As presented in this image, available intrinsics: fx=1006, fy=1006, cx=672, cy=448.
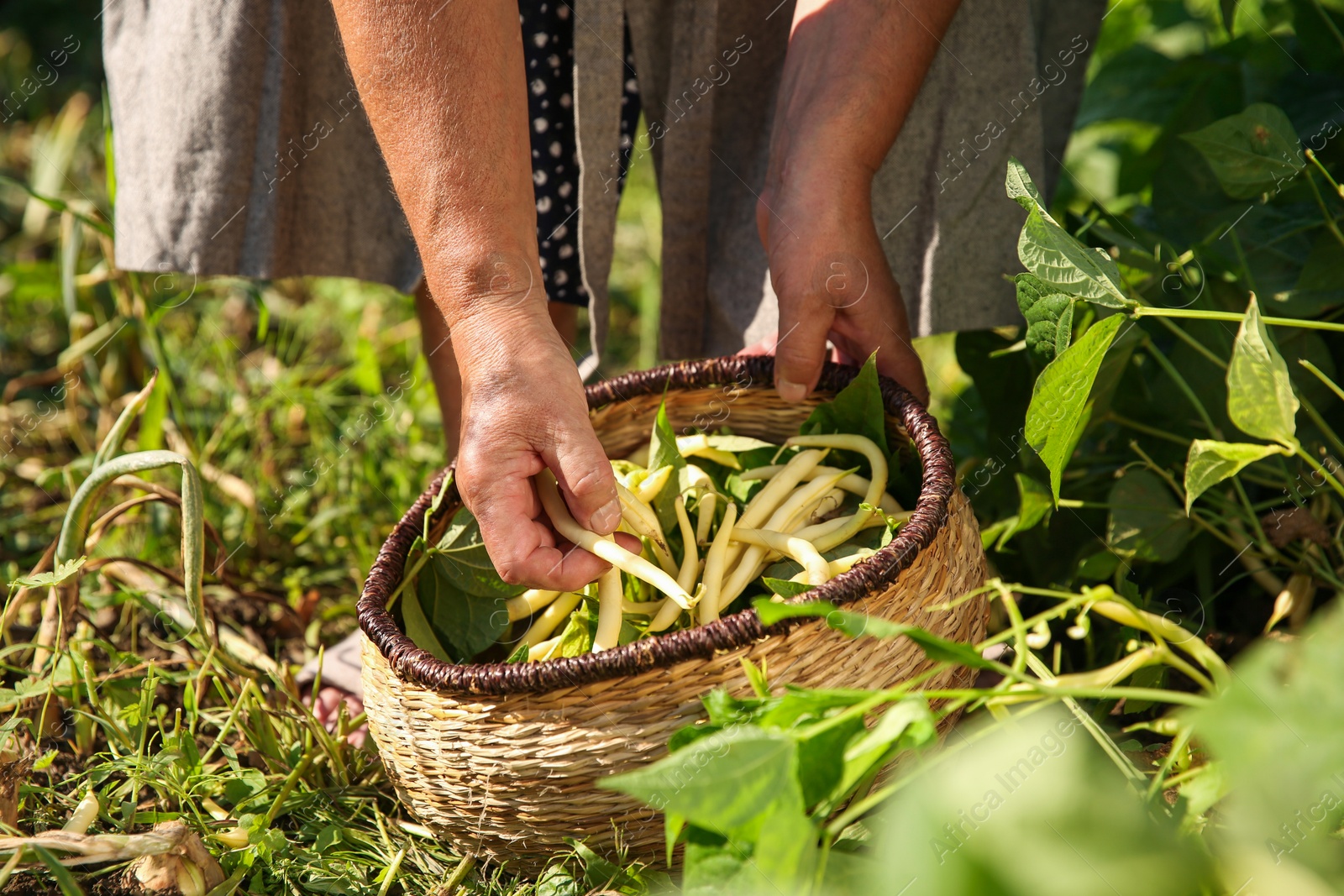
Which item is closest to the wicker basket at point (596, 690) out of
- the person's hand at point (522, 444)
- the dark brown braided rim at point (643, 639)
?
the dark brown braided rim at point (643, 639)

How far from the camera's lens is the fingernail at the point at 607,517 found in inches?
33.5

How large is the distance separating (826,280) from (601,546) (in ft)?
1.14

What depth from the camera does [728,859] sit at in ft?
1.89

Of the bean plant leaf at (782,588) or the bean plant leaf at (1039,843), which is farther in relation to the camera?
the bean plant leaf at (782,588)

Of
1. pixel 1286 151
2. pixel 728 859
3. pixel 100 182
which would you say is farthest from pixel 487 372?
pixel 100 182

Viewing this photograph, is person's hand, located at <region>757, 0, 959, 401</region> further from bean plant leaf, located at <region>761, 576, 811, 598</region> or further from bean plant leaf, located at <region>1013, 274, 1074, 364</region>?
bean plant leaf, located at <region>761, 576, 811, 598</region>

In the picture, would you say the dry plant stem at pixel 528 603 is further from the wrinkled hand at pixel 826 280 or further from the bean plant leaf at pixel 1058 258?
the bean plant leaf at pixel 1058 258

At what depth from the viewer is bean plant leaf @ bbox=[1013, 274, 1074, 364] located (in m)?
0.82

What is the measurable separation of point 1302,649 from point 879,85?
682mm

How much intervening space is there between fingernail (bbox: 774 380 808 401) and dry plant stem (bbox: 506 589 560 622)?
31cm

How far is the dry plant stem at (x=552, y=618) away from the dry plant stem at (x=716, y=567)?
14 cm

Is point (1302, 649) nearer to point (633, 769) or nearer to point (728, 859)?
point (728, 859)

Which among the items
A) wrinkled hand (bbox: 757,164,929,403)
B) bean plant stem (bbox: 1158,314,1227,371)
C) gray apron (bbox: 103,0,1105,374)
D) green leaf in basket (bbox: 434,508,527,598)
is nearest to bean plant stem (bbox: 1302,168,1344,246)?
bean plant stem (bbox: 1158,314,1227,371)

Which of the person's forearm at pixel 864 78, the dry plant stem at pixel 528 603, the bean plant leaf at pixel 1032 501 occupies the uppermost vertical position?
the person's forearm at pixel 864 78
